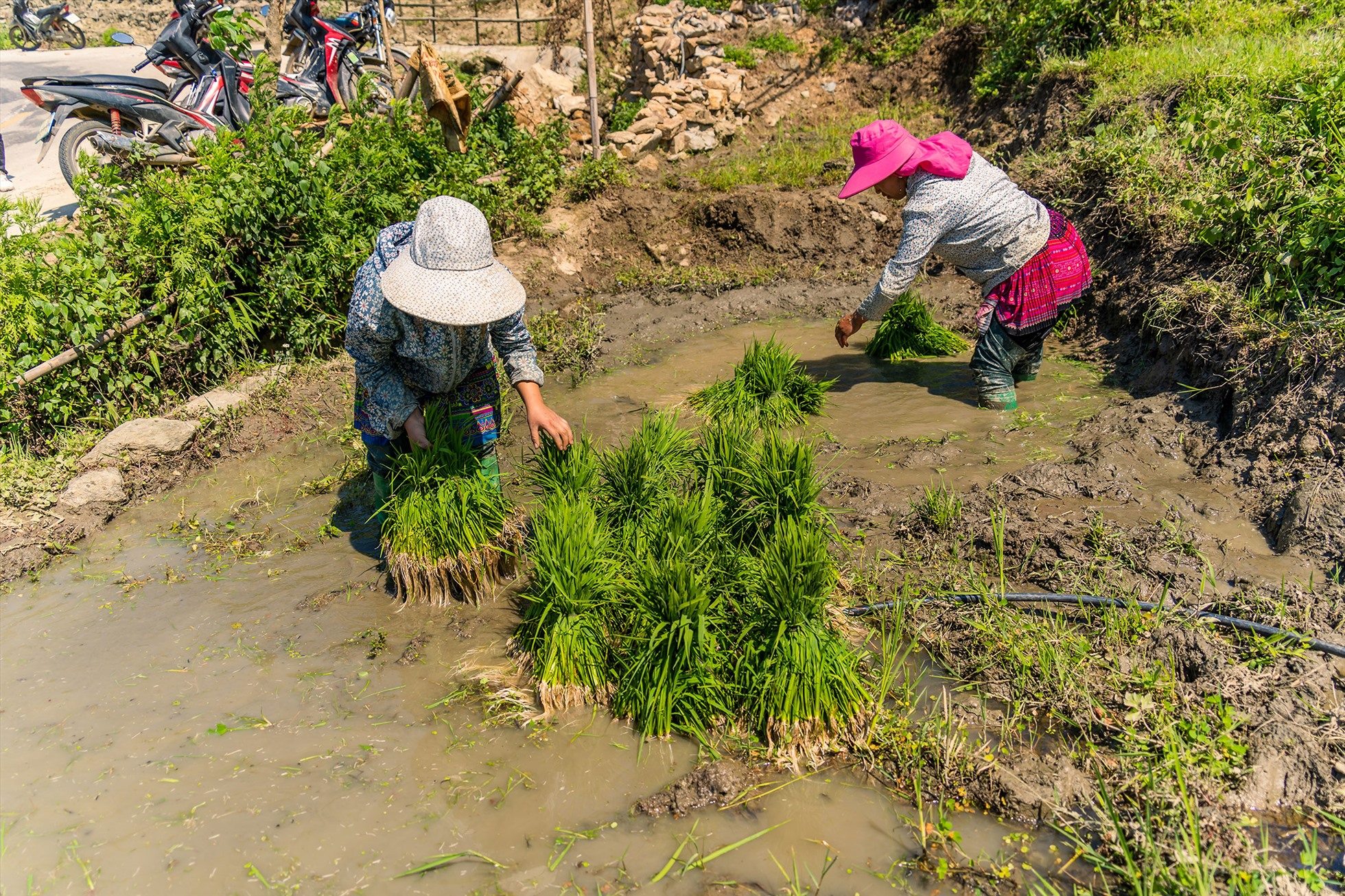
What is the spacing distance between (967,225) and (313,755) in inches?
154

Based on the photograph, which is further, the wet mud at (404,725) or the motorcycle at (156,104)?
the motorcycle at (156,104)

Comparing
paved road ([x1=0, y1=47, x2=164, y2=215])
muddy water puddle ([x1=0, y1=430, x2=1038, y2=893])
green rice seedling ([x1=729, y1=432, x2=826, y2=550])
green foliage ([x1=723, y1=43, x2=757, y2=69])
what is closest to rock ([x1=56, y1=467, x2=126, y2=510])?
muddy water puddle ([x1=0, y1=430, x2=1038, y2=893])

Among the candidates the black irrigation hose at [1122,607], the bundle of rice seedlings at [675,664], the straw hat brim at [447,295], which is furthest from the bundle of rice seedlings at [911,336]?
the straw hat brim at [447,295]

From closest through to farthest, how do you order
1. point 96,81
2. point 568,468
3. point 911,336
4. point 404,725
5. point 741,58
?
1. point 404,725
2. point 568,468
3. point 911,336
4. point 96,81
5. point 741,58

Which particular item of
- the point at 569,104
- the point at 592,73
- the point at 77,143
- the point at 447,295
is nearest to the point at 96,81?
the point at 77,143

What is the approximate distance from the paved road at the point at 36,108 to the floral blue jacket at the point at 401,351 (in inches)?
304

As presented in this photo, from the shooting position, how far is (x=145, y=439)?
14.8 feet

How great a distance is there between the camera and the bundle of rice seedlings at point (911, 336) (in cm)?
532

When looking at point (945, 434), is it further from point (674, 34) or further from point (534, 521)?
point (674, 34)

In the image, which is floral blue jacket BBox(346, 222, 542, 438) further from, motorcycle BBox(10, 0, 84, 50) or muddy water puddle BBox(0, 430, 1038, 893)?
motorcycle BBox(10, 0, 84, 50)

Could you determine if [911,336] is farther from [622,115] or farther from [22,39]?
[22,39]

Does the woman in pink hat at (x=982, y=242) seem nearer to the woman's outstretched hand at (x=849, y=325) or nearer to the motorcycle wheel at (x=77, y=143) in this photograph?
the woman's outstretched hand at (x=849, y=325)

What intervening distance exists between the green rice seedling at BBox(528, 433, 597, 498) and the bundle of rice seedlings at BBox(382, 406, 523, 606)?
0.28 m

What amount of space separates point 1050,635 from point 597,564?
1.64 m
